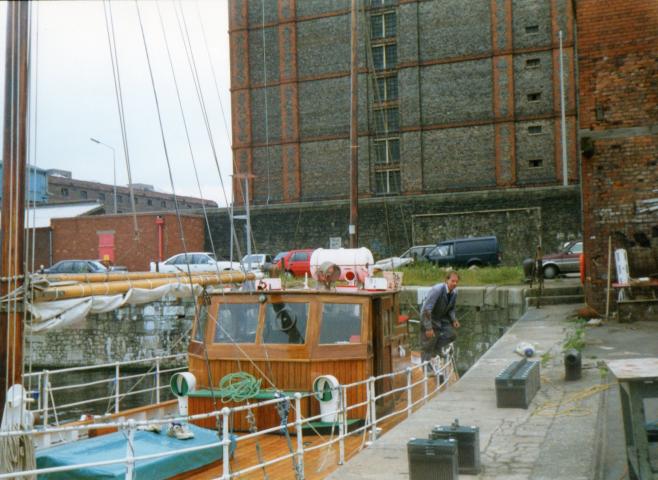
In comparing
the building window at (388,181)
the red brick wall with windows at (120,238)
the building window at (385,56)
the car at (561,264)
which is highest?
the building window at (385,56)

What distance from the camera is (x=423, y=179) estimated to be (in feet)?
140

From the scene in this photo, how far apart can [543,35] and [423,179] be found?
33.6 ft

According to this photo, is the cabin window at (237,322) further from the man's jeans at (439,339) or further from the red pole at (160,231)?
the red pole at (160,231)

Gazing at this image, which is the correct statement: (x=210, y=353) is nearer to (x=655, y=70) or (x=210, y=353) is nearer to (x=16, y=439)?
(x=16, y=439)

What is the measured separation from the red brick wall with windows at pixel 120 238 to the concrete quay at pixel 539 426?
26.7 meters

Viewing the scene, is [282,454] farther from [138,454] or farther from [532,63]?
[532,63]

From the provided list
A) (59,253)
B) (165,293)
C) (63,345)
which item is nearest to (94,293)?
(165,293)

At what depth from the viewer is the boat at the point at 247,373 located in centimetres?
650

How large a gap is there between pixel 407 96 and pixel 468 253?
1533 cm

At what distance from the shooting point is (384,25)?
1745 inches

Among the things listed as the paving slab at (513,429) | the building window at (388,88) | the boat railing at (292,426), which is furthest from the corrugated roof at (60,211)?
the paving slab at (513,429)

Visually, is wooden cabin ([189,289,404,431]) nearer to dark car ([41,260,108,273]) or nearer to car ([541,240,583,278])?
car ([541,240,583,278])

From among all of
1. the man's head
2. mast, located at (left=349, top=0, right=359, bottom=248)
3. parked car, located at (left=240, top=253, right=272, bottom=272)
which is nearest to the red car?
parked car, located at (left=240, top=253, right=272, bottom=272)

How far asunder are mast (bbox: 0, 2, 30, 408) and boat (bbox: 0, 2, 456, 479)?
13 millimetres
